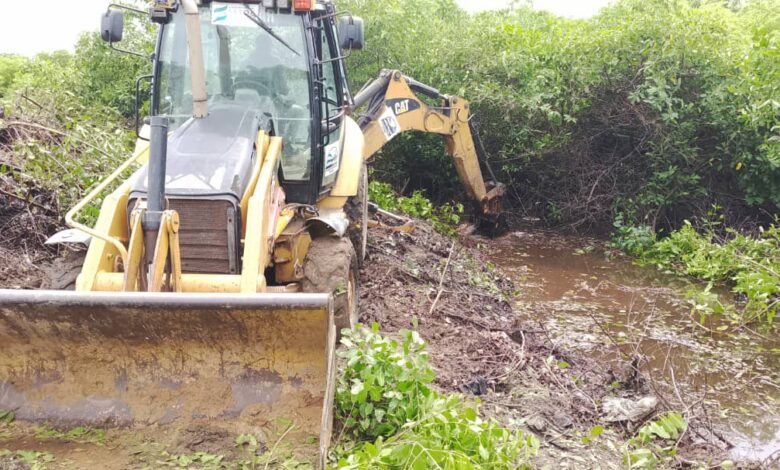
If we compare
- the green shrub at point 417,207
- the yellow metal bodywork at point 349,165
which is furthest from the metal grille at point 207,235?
the green shrub at point 417,207

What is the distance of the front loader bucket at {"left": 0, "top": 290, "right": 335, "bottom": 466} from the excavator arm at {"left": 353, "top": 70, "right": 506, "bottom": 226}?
5.01 m

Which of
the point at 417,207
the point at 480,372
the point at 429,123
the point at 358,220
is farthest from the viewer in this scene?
the point at 417,207

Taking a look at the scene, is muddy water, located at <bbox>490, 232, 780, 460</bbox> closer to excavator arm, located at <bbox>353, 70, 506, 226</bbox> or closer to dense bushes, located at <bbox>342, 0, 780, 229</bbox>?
excavator arm, located at <bbox>353, 70, 506, 226</bbox>

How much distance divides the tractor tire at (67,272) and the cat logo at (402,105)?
5.22 m

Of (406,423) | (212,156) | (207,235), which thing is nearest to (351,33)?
(212,156)

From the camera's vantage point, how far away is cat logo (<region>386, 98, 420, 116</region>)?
932 cm

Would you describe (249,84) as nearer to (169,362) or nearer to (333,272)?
(333,272)

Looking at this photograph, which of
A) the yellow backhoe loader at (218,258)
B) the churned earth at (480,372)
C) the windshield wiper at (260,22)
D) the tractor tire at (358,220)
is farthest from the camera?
the tractor tire at (358,220)

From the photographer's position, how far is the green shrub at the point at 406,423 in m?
3.38

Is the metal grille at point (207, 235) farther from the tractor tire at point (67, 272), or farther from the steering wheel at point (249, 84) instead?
the steering wheel at point (249, 84)

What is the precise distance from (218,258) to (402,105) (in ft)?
18.0

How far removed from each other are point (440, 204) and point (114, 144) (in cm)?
570

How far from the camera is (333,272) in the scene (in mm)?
4879

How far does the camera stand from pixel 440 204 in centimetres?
1252
